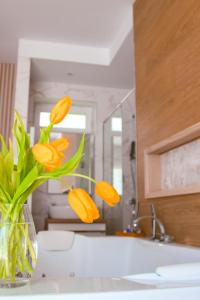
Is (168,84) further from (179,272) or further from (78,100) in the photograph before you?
(78,100)

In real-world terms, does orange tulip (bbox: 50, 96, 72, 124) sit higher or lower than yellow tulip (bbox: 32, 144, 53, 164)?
higher

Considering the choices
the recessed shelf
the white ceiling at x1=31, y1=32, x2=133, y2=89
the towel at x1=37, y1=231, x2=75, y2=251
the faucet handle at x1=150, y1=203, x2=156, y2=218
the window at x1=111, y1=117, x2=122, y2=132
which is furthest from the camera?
the window at x1=111, y1=117, x2=122, y2=132

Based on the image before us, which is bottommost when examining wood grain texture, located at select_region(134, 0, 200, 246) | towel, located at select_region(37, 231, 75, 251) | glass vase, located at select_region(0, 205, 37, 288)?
towel, located at select_region(37, 231, 75, 251)

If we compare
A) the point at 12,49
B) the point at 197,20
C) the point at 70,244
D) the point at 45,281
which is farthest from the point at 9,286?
the point at 12,49

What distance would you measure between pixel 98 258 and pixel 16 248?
1488 millimetres

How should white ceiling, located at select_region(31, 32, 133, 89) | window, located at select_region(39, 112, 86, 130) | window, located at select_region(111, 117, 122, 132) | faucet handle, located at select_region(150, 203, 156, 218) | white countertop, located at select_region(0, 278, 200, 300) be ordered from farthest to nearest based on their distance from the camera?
window, located at select_region(39, 112, 86, 130), window, located at select_region(111, 117, 122, 132), white ceiling, located at select_region(31, 32, 133, 89), faucet handle, located at select_region(150, 203, 156, 218), white countertop, located at select_region(0, 278, 200, 300)

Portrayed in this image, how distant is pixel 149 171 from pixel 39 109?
8.47ft

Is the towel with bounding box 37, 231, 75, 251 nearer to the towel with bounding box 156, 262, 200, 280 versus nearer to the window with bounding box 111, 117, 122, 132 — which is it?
the towel with bounding box 156, 262, 200, 280

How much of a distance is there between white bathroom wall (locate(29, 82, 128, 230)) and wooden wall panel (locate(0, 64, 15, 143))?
0.87 ft

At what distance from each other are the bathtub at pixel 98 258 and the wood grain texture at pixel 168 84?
0.24 m

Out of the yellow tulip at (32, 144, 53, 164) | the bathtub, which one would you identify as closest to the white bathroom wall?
the bathtub

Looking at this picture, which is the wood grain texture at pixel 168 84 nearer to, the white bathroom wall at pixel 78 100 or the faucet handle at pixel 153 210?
the faucet handle at pixel 153 210

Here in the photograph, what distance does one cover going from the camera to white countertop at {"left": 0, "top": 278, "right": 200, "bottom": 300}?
594mm

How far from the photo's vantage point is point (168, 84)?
2.08m
